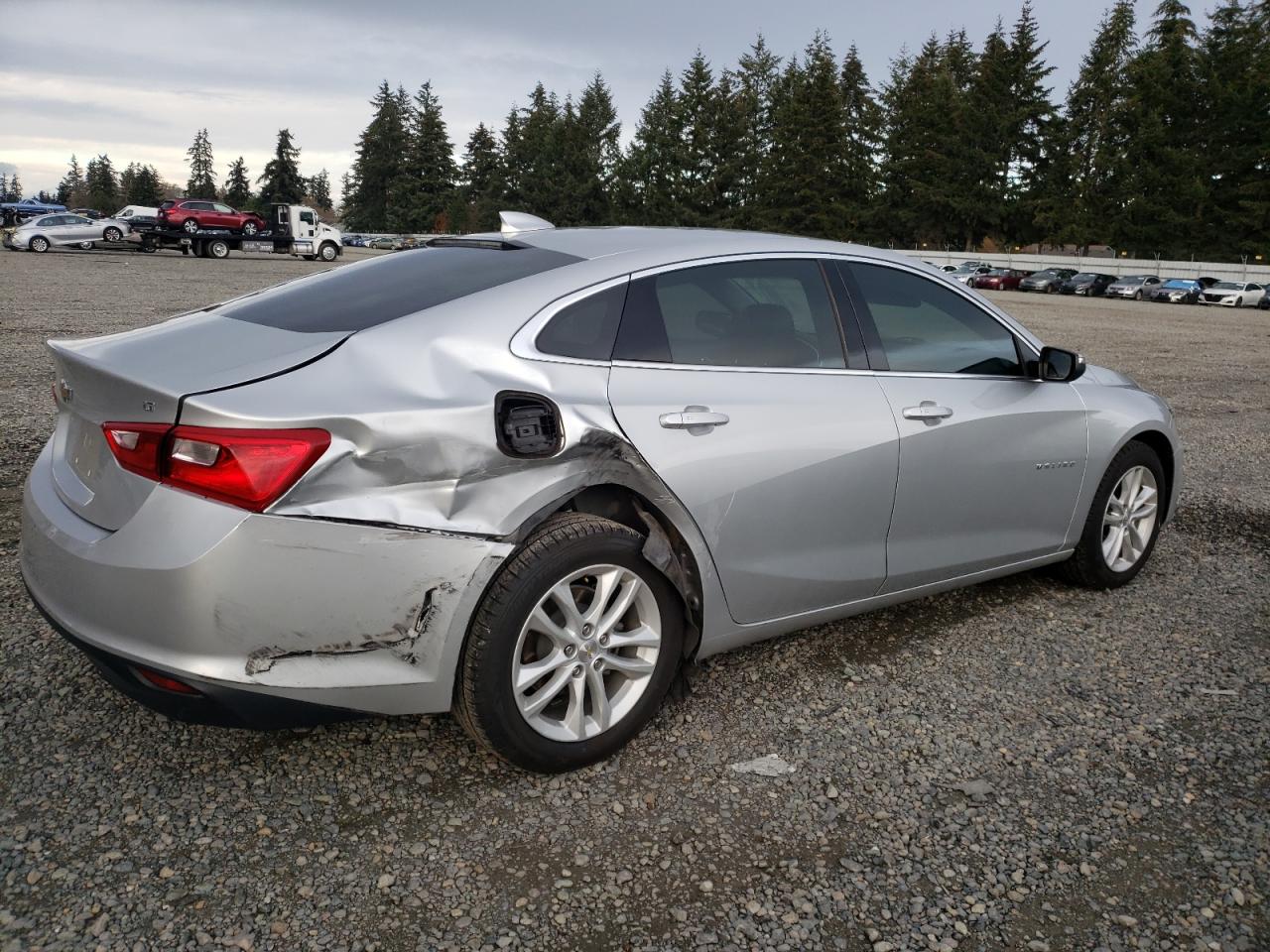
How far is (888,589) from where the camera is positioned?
372 centimetres

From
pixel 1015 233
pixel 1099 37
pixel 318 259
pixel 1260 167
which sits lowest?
pixel 318 259

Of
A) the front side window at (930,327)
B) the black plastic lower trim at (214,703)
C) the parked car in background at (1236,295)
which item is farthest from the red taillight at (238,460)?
the parked car in background at (1236,295)

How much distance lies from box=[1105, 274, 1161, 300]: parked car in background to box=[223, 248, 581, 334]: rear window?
164 feet

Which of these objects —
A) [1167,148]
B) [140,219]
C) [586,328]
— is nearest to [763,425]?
[586,328]

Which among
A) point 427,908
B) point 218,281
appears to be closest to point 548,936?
point 427,908

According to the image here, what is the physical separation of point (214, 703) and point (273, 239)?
42374mm

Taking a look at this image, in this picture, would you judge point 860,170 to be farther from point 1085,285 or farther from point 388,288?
point 388,288

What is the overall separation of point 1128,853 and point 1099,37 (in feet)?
288

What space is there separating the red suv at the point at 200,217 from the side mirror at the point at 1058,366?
1527 inches

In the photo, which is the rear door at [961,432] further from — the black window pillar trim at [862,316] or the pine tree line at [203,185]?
the pine tree line at [203,185]

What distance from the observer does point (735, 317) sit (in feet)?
11.0

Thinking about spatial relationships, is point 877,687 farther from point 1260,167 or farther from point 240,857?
point 1260,167

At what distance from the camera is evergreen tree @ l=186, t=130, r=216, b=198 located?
136750 millimetres

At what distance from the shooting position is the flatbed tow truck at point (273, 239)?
38656mm
